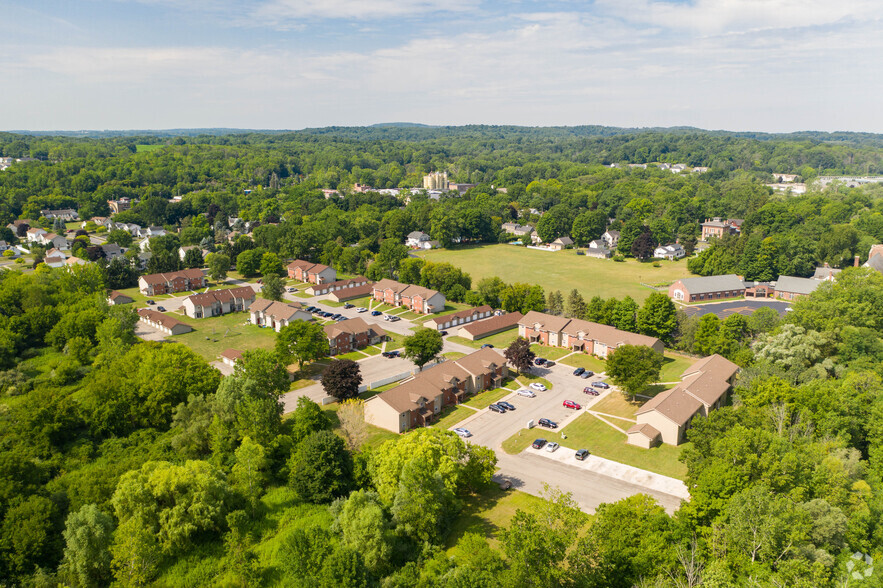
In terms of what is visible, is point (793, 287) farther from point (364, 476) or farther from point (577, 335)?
point (364, 476)

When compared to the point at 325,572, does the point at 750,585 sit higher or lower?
higher

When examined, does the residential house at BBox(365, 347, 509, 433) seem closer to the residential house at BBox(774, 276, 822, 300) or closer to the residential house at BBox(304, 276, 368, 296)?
the residential house at BBox(304, 276, 368, 296)

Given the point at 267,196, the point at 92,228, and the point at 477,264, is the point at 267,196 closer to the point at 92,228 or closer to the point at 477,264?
the point at 92,228

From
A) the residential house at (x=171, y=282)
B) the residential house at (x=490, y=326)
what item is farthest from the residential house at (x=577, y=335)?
the residential house at (x=171, y=282)

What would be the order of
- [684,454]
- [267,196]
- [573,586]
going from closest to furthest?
[573,586] → [684,454] → [267,196]

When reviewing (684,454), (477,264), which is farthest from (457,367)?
(477,264)

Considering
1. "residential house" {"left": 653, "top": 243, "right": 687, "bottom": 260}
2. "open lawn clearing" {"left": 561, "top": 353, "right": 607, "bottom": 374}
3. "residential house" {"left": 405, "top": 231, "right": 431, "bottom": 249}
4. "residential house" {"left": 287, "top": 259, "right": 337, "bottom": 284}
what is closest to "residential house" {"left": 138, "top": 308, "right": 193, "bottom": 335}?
"residential house" {"left": 287, "top": 259, "right": 337, "bottom": 284}

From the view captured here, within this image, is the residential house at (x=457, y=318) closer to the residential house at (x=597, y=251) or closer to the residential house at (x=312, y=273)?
the residential house at (x=312, y=273)
